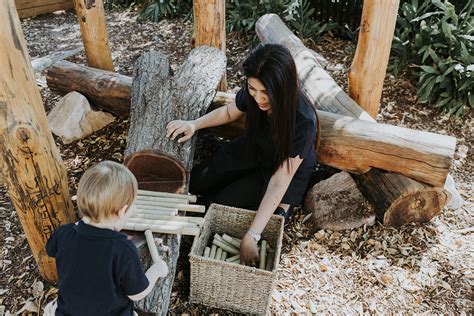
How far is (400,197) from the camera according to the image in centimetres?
303

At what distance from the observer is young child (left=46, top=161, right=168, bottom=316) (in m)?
1.65

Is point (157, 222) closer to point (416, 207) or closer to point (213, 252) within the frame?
point (213, 252)

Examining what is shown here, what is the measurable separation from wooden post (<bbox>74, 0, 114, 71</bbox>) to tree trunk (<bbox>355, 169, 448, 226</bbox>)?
115 inches

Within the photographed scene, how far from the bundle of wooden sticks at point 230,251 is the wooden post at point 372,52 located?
178 cm

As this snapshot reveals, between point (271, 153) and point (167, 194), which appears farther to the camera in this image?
point (271, 153)

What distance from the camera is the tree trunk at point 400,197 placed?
3031 millimetres

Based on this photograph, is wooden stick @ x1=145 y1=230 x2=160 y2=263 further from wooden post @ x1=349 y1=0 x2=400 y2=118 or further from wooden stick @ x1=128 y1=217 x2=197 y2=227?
wooden post @ x1=349 y1=0 x2=400 y2=118

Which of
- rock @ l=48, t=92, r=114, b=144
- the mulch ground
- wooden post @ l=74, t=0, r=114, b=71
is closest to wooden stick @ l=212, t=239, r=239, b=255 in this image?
the mulch ground

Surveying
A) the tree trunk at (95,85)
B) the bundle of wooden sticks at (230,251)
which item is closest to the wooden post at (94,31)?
the tree trunk at (95,85)

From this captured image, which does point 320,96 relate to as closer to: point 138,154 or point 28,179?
point 138,154

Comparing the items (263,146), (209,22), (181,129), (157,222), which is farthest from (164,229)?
(209,22)

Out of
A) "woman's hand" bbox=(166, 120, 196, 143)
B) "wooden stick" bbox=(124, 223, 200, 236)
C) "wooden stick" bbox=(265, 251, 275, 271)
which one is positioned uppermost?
"woman's hand" bbox=(166, 120, 196, 143)

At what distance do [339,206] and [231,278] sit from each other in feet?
3.96

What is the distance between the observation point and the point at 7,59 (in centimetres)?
188
